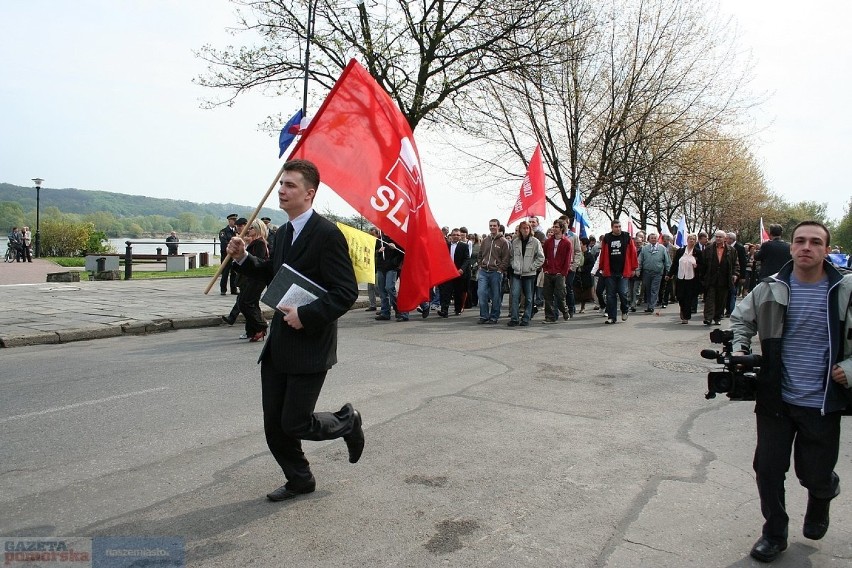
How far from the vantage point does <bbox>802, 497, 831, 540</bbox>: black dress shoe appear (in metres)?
3.39

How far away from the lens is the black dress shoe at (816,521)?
11.1 feet

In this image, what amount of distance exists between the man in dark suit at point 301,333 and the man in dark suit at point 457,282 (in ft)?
33.2

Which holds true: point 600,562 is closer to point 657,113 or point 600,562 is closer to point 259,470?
point 259,470

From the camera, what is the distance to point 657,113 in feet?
86.1

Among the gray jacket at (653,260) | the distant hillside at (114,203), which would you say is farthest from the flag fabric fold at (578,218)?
the distant hillside at (114,203)

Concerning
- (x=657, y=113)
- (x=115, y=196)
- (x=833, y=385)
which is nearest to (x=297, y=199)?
(x=833, y=385)

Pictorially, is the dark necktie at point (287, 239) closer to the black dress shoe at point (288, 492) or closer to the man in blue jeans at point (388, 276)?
the black dress shoe at point (288, 492)

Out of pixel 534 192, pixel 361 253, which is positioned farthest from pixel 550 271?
pixel 361 253

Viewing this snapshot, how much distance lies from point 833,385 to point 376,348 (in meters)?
6.78

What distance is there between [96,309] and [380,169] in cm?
876

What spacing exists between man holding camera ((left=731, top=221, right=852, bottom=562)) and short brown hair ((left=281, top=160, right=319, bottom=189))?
7.98 feet

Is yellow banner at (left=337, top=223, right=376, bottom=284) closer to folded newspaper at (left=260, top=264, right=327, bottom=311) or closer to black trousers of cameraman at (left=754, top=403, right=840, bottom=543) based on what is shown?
folded newspaper at (left=260, top=264, right=327, bottom=311)

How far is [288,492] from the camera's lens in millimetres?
3922

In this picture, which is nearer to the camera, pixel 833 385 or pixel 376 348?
pixel 833 385
